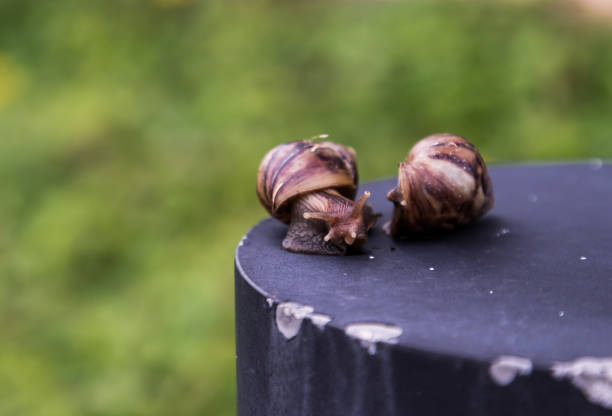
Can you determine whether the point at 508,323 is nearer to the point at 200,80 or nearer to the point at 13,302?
the point at 13,302

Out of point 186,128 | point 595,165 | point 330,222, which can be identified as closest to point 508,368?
point 330,222

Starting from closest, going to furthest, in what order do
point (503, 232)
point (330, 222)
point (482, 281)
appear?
point (482, 281)
point (330, 222)
point (503, 232)

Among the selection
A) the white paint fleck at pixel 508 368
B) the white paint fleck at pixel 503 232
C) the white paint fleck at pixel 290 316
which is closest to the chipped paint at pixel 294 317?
the white paint fleck at pixel 290 316

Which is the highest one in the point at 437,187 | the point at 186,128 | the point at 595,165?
the point at 437,187

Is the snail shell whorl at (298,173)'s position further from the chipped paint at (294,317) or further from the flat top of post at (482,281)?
the chipped paint at (294,317)

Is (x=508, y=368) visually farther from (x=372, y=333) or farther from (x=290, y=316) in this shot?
(x=290, y=316)

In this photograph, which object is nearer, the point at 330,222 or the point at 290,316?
the point at 290,316

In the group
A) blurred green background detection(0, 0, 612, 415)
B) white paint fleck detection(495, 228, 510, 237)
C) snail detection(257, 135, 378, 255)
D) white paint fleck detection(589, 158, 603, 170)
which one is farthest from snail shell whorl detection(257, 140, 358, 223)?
blurred green background detection(0, 0, 612, 415)
